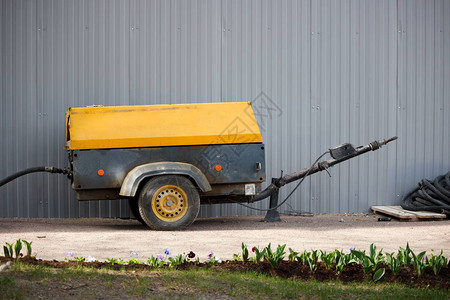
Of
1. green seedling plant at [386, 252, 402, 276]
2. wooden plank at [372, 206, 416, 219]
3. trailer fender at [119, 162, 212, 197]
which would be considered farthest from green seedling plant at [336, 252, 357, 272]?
wooden plank at [372, 206, 416, 219]

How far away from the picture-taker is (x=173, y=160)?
9000 millimetres

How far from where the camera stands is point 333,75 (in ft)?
36.4

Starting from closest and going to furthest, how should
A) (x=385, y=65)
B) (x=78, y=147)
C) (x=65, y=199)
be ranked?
(x=78, y=147)
(x=65, y=199)
(x=385, y=65)

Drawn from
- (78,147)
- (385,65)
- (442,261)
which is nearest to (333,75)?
(385,65)

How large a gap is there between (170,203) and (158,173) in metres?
0.46

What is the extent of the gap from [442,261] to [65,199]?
22.4 feet

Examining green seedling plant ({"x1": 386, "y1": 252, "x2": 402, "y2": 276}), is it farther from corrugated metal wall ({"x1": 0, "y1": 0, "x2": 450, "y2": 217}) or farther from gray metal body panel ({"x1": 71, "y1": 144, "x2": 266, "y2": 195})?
corrugated metal wall ({"x1": 0, "y1": 0, "x2": 450, "y2": 217})

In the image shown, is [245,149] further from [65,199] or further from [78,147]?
[65,199]

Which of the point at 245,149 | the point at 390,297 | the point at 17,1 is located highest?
the point at 17,1

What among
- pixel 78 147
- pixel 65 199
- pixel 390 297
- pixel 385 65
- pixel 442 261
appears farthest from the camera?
pixel 385 65

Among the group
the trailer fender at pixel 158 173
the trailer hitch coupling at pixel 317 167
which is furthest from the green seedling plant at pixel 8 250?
the trailer hitch coupling at pixel 317 167

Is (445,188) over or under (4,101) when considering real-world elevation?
under

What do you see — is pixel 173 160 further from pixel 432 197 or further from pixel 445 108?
pixel 445 108

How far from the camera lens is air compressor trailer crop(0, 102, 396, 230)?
8844 mm
